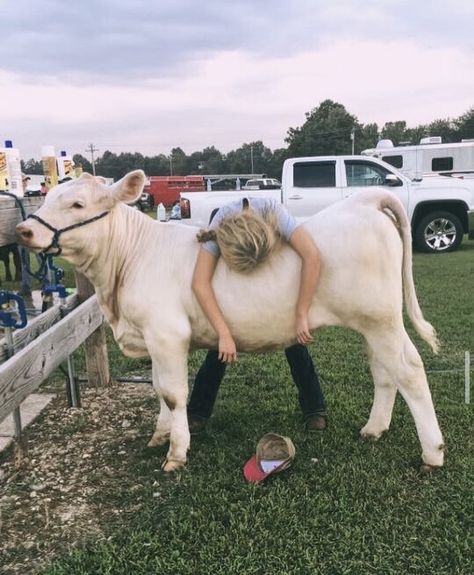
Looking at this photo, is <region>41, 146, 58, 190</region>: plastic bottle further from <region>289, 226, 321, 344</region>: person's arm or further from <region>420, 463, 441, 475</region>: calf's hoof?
<region>420, 463, 441, 475</region>: calf's hoof

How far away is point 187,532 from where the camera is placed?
2734 millimetres

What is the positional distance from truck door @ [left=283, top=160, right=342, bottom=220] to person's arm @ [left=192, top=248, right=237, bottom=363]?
8.71 meters

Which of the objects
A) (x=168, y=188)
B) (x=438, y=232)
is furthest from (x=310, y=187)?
(x=168, y=188)

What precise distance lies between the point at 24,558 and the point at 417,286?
23.4 ft

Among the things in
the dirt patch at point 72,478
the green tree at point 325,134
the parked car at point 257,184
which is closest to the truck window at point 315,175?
the parked car at point 257,184

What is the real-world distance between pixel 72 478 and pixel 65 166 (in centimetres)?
238

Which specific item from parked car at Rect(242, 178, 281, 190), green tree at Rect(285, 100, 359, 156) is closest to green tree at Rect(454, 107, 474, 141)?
green tree at Rect(285, 100, 359, 156)

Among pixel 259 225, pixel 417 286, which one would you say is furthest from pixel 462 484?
pixel 417 286

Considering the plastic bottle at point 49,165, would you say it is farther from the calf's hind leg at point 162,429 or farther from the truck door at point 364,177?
the truck door at point 364,177

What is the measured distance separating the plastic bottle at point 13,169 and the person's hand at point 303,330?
1.89 meters

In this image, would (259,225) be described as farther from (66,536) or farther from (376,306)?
(66,536)

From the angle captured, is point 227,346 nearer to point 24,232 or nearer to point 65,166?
point 24,232

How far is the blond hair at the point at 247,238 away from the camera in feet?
9.89

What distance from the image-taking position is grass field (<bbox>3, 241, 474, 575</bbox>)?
2.54 m
